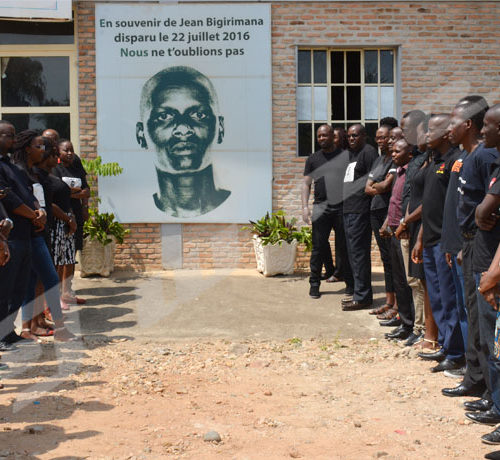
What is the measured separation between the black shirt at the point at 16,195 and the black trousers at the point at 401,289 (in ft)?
11.1

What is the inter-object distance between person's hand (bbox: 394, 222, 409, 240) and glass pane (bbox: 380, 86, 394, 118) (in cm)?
457

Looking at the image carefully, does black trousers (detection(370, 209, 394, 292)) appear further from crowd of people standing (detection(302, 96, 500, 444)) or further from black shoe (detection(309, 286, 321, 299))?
black shoe (detection(309, 286, 321, 299))

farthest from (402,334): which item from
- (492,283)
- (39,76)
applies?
(39,76)

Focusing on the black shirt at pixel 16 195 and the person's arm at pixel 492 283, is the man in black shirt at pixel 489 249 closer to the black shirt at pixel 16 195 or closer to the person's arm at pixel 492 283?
the person's arm at pixel 492 283

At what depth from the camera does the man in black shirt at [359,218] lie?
25.9ft

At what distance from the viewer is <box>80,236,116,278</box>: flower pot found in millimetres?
9812

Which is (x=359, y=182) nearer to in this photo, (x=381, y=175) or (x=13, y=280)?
(x=381, y=175)

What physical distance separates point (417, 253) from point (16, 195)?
3437 millimetres

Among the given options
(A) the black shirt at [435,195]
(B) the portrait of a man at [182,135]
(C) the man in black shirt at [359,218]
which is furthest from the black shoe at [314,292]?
(A) the black shirt at [435,195]

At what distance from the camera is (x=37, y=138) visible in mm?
6711

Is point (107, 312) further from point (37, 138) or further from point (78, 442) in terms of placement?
point (78, 442)

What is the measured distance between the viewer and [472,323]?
192 inches

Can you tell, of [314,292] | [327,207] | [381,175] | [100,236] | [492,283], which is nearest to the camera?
[492,283]

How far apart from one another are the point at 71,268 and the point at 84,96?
3.25m
